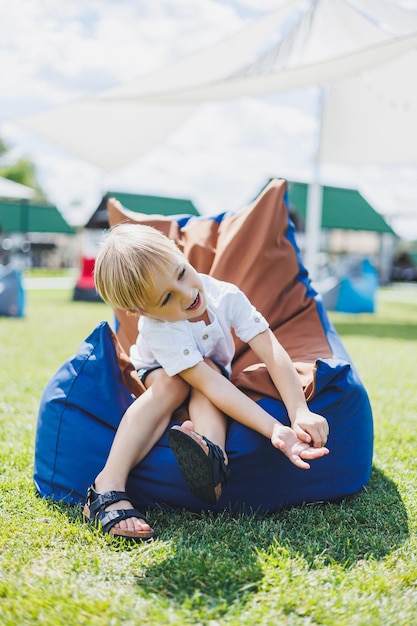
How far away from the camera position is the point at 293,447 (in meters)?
1.77

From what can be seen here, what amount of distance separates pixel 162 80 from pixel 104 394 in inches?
209

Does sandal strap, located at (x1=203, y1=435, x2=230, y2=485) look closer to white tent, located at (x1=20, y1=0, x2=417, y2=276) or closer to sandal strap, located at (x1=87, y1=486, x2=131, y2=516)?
sandal strap, located at (x1=87, y1=486, x2=131, y2=516)

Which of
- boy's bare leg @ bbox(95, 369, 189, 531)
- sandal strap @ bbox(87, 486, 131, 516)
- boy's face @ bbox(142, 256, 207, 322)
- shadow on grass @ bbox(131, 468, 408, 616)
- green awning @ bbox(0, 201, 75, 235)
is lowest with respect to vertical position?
green awning @ bbox(0, 201, 75, 235)

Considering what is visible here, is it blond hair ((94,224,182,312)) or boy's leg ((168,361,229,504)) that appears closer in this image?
boy's leg ((168,361,229,504))

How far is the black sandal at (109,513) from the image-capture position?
1734mm

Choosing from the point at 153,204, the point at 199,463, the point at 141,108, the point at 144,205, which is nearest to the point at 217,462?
the point at 199,463

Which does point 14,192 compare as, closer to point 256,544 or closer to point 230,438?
point 230,438

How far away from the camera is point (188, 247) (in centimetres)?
A: 290

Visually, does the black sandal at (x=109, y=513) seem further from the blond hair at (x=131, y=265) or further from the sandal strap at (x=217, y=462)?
the blond hair at (x=131, y=265)

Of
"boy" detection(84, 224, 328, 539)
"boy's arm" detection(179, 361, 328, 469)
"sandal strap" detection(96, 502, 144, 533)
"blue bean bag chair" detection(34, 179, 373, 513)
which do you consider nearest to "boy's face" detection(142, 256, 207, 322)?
"boy" detection(84, 224, 328, 539)

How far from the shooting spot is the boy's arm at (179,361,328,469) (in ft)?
5.82

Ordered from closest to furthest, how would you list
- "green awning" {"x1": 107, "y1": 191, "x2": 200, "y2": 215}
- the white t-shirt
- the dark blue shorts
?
the white t-shirt → the dark blue shorts → "green awning" {"x1": 107, "y1": 191, "x2": 200, "y2": 215}

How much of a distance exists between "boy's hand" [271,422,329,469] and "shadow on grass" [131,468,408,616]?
8.6 inches

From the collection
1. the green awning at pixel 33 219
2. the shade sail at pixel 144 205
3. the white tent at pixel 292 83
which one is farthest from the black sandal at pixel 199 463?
the green awning at pixel 33 219
